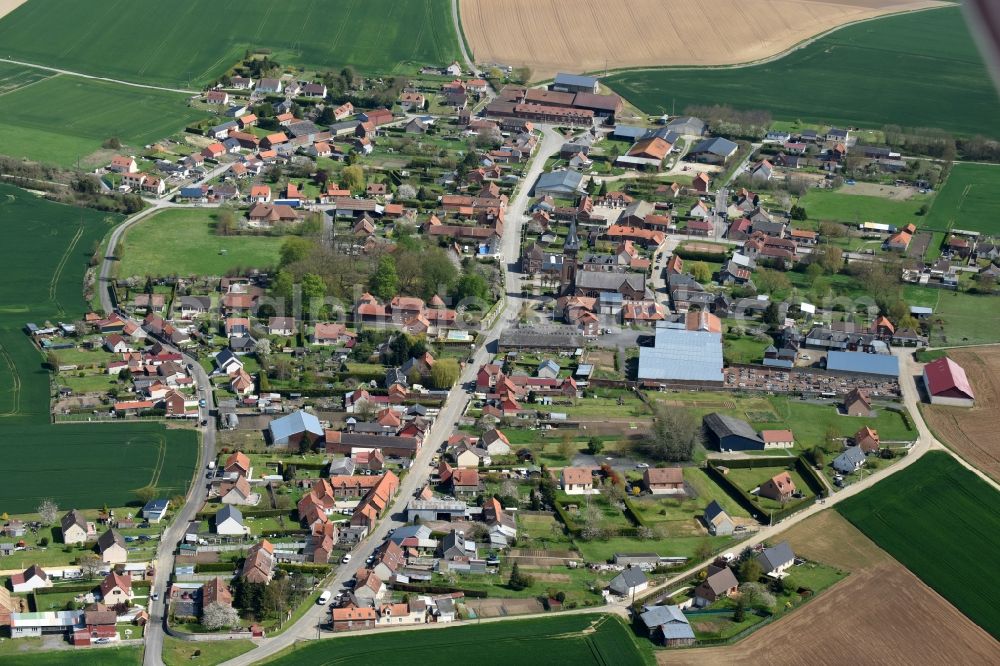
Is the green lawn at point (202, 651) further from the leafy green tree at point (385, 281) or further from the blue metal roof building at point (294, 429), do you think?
the leafy green tree at point (385, 281)

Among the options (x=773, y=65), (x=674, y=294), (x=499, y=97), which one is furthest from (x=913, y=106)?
(x=674, y=294)

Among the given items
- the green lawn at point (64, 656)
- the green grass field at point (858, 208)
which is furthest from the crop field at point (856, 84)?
the green lawn at point (64, 656)

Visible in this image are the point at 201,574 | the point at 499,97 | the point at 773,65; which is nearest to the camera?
the point at 201,574

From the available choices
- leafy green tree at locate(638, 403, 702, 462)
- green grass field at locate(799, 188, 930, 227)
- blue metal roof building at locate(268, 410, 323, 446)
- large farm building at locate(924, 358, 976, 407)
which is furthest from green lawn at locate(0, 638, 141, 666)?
green grass field at locate(799, 188, 930, 227)

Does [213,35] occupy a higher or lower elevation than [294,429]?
higher

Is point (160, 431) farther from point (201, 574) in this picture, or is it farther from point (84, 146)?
point (84, 146)

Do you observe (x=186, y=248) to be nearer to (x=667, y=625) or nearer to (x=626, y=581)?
(x=626, y=581)

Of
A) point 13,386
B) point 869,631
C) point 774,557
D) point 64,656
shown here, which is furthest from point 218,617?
point 869,631
